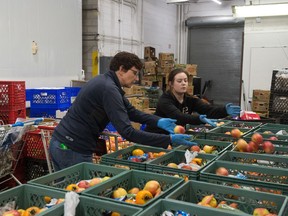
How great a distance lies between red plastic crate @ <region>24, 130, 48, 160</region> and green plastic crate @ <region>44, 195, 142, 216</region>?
240 cm

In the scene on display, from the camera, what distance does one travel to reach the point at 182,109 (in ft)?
11.9

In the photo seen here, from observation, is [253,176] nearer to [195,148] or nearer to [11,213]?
[195,148]

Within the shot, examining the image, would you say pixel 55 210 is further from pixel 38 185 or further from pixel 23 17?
pixel 23 17

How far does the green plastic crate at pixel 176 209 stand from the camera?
1.40 metres

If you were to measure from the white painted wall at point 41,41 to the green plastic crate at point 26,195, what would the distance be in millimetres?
3902

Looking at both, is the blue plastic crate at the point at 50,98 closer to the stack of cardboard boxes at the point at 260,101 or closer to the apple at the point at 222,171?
the apple at the point at 222,171

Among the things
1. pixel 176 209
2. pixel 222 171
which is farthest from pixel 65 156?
pixel 176 209

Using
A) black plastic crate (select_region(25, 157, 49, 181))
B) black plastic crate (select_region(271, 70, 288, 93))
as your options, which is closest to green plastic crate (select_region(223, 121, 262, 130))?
black plastic crate (select_region(25, 157, 49, 181))

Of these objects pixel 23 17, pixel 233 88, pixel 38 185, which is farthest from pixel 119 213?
pixel 233 88

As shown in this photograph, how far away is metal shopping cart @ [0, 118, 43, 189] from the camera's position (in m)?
3.27

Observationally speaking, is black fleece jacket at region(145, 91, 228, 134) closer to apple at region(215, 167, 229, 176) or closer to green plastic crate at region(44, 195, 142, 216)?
apple at region(215, 167, 229, 176)

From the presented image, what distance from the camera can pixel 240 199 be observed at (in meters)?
1.72

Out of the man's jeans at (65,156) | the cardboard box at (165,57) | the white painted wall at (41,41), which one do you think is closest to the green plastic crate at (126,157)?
the man's jeans at (65,156)

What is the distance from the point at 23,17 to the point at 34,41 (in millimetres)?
465
